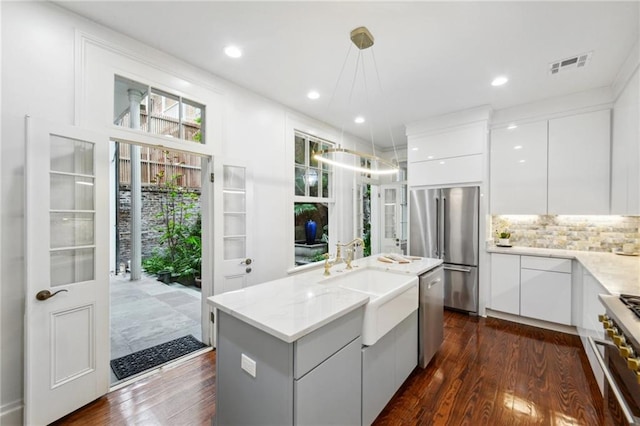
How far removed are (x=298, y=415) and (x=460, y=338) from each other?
2.62 metres

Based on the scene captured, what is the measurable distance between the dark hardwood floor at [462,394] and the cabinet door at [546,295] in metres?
0.45

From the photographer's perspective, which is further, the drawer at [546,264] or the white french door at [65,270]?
the drawer at [546,264]

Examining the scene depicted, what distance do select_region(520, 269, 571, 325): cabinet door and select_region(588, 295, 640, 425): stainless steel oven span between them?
195cm

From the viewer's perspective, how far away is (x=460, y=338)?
10.1 feet

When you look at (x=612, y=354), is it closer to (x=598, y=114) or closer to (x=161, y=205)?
(x=598, y=114)

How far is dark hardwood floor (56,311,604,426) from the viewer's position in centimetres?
186

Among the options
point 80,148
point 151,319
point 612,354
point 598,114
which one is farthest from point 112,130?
point 598,114

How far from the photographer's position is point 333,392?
4.58 ft

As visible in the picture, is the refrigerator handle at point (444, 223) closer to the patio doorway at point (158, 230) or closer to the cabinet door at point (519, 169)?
the cabinet door at point (519, 169)

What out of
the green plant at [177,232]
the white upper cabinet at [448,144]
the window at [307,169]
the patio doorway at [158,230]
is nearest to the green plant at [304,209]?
the window at [307,169]

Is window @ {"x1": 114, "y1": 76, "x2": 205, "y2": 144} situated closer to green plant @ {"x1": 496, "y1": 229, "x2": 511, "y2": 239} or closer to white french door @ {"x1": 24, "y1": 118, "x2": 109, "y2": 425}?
white french door @ {"x1": 24, "y1": 118, "x2": 109, "y2": 425}

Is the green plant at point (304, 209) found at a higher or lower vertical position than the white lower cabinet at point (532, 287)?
higher

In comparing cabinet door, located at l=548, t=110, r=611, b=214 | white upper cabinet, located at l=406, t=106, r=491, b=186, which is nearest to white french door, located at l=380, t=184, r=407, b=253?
white upper cabinet, located at l=406, t=106, r=491, b=186

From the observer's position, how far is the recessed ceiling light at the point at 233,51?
2408mm
